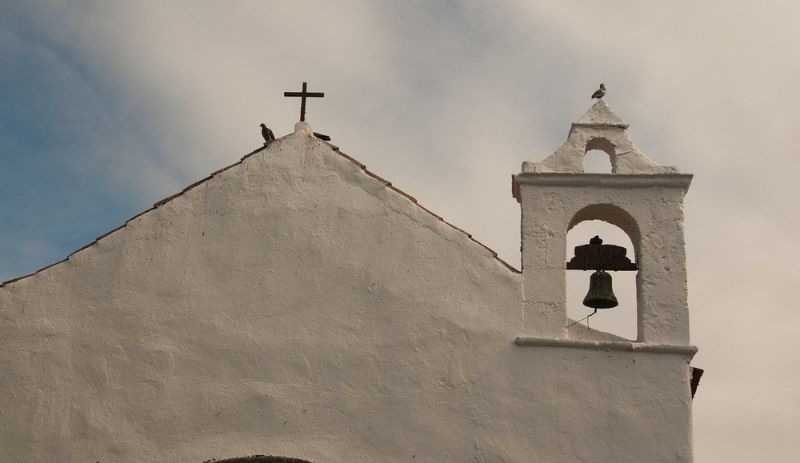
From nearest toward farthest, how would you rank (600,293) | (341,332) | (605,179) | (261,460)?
(261,460) < (341,332) < (605,179) < (600,293)

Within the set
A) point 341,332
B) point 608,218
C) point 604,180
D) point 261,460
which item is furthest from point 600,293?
point 261,460

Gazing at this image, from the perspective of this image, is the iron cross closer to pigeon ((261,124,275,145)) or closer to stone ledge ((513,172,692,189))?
pigeon ((261,124,275,145))

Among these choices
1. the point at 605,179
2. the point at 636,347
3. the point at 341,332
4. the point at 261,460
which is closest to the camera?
the point at 261,460

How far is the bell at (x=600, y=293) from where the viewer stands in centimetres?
941

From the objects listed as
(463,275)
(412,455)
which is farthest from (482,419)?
(463,275)

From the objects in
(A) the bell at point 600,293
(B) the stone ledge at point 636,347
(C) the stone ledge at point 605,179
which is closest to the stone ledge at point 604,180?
(C) the stone ledge at point 605,179

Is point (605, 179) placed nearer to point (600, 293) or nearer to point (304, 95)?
point (600, 293)

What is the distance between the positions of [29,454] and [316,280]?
2.48 meters

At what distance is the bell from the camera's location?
370 inches

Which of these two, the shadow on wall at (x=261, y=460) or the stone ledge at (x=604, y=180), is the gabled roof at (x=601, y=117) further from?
the shadow on wall at (x=261, y=460)

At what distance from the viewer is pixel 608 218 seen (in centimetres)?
945

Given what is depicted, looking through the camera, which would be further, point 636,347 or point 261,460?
point 636,347

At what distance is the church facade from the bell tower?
16mm

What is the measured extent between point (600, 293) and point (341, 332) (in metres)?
2.23
